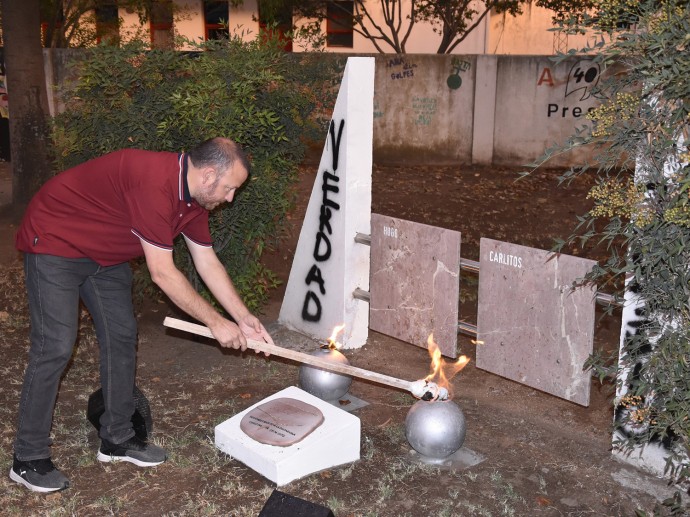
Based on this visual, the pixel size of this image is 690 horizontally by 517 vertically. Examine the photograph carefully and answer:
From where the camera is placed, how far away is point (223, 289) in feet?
15.5

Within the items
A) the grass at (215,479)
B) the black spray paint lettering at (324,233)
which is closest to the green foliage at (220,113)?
the black spray paint lettering at (324,233)

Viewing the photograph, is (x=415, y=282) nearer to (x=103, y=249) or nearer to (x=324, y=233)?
(x=324, y=233)

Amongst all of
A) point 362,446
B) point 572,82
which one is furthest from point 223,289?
point 572,82

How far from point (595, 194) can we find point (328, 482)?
2.20 metres

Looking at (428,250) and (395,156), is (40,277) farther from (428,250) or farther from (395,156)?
(395,156)

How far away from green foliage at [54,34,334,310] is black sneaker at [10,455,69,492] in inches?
106

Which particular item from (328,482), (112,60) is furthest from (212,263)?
(112,60)

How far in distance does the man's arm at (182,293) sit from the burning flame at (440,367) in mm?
1379

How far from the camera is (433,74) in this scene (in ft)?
51.3

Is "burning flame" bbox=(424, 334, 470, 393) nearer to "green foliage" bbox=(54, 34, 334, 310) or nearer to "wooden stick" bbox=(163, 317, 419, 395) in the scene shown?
"wooden stick" bbox=(163, 317, 419, 395)

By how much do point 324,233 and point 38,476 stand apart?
120 inches

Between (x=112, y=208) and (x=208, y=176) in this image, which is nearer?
(x=208, y=176)

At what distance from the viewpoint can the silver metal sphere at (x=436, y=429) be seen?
460 centimetres

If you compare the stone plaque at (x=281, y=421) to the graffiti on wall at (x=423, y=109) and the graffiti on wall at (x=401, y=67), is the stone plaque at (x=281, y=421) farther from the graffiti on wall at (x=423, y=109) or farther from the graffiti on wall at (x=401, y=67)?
the graffiti on wall at (x=401, y=67)
